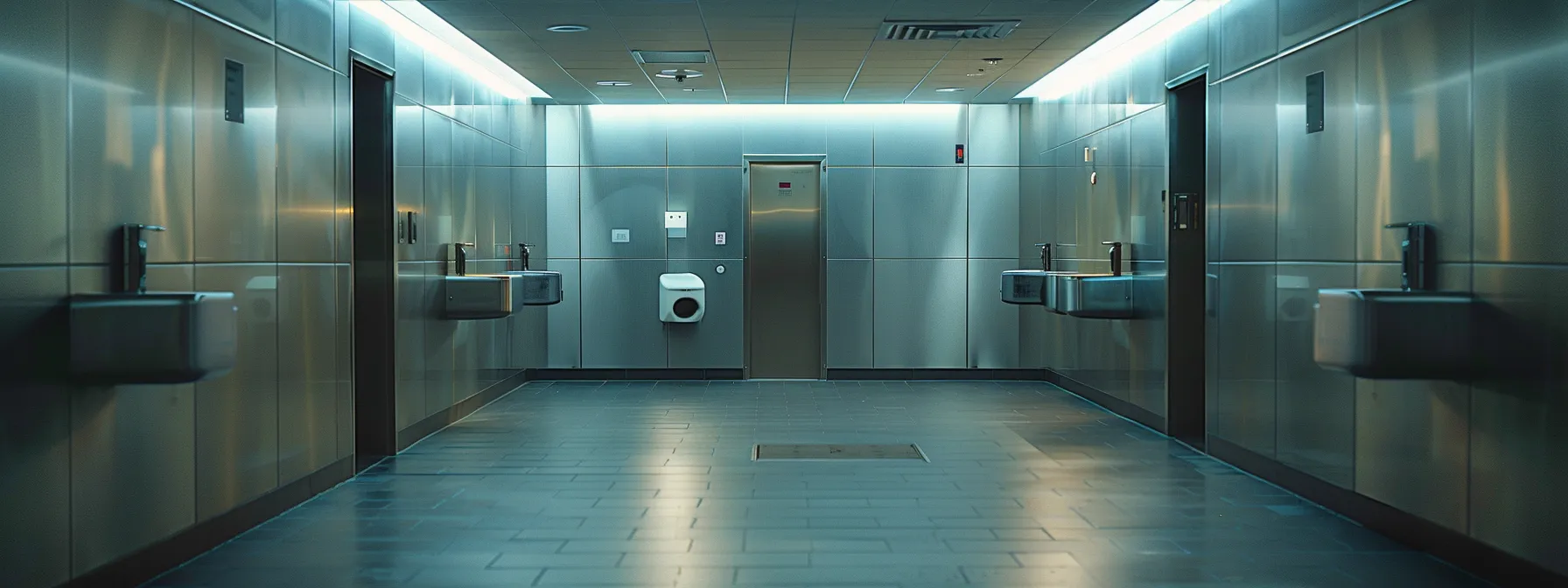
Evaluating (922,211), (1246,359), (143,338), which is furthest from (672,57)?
(143,338)

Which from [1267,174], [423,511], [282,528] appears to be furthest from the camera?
[1267,174]

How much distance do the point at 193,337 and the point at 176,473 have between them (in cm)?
78

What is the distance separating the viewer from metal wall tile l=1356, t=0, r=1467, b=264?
168 inches

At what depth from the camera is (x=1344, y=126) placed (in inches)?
203

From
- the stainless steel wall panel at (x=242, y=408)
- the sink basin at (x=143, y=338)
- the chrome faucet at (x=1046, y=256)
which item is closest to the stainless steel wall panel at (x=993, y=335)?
the chrome faucet at (x=1046, y=256)

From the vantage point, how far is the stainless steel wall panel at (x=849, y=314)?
11141mm

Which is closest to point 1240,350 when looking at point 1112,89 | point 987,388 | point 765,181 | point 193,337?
point 1112,89

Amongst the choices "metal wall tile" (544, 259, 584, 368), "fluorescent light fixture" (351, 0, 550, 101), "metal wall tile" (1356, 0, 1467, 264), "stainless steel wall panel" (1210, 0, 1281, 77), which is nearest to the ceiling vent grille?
"fluorescent light fixture" (351, 0, 550, 101)

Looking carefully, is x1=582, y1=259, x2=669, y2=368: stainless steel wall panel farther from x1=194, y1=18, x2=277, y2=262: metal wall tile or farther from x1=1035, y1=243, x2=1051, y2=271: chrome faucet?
x1=194, y1=18, x2=277, y2=262: metal wall tile

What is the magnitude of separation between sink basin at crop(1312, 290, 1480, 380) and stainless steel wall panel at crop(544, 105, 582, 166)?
781 cm

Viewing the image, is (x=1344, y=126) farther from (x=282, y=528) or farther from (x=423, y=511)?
(x=282, y=528)

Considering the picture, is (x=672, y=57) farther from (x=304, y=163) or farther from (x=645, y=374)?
(x=645, y=374)

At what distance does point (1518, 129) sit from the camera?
3926mm

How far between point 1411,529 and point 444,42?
6.15 metres
